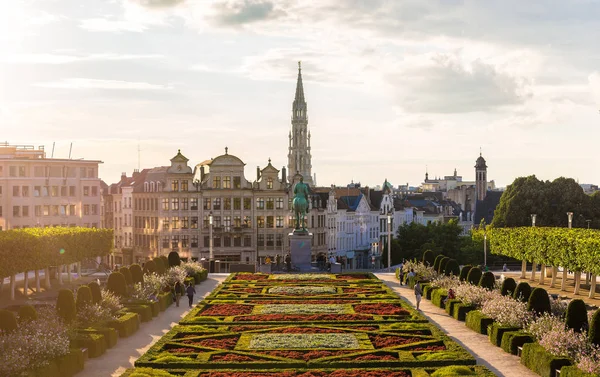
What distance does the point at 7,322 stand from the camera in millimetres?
36562

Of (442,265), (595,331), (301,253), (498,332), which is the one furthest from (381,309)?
(301,253)

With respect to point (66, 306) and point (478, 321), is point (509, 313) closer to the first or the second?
point (478, 321)

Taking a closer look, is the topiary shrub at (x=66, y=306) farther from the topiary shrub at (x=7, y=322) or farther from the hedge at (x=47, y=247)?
the hedge at (x=47, y=247)

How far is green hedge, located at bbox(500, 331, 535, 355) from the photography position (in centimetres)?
3900

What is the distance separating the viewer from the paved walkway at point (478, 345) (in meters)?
35.7

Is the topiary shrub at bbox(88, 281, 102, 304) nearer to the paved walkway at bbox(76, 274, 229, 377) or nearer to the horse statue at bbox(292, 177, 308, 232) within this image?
the paved walkway at bbox(76, 274, 229, 377)

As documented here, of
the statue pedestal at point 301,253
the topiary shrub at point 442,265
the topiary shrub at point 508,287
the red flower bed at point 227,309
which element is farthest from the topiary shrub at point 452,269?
the red flower bed at point 227,309

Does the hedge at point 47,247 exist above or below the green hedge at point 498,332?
above

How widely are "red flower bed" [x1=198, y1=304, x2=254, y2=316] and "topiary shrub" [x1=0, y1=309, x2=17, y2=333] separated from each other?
603 inches

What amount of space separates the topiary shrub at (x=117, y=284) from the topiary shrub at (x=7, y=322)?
16085 mm

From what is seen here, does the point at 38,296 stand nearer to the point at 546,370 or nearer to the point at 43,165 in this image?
the point at 546,370

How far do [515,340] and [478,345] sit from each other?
8.83ft

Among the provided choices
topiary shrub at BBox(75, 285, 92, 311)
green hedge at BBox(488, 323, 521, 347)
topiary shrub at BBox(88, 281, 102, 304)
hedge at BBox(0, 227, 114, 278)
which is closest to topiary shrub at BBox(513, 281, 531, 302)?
green hedge at BBox(488, 323, 521, 347)

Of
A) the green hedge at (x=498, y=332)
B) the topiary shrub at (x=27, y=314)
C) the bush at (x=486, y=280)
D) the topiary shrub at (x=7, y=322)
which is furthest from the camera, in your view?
the bush at (x=486, y=280)
